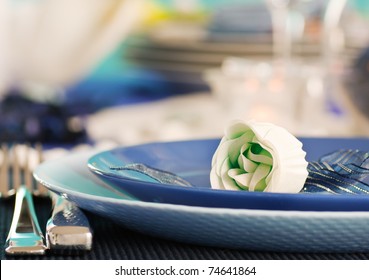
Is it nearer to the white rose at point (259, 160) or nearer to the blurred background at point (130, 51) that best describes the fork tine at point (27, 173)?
the white rose at point (259, 160)

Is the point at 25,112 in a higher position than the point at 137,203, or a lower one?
lower

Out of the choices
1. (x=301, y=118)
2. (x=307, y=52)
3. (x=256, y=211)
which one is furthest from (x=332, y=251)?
(x=307, y=52)

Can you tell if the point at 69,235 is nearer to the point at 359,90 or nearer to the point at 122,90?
the point at 359,90

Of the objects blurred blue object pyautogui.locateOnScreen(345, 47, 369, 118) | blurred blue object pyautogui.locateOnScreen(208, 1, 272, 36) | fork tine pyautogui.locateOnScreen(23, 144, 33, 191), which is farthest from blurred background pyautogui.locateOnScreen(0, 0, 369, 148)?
fork tine pyautogui.locateOnScreen(23, 144, 33, 191)

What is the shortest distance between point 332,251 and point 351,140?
0.73ft

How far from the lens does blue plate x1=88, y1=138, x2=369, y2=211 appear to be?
0.35 metres

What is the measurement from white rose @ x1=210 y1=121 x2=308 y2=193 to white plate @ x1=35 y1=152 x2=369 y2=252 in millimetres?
54

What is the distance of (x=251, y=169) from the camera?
1.42 ft

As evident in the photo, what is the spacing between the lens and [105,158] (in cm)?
49

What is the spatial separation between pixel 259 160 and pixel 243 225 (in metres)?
0.09

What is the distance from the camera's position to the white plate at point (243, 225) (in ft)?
1.10

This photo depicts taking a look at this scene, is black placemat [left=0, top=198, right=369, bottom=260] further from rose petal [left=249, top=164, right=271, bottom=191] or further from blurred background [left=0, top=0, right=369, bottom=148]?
blurred background [left=0, top=0, right=369, bottom=148]

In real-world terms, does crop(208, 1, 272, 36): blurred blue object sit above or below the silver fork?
below
